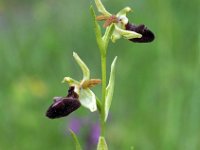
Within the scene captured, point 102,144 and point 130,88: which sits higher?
point 102,144

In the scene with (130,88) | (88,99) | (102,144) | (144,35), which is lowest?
(130,88)

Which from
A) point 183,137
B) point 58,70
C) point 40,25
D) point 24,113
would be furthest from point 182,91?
point 40,25

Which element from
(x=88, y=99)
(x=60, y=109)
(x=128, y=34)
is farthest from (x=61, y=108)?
(x=128, y=34)

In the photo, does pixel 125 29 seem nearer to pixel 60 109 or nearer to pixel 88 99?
pixel 88 99

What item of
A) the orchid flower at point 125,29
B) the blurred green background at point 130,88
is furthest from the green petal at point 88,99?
the blurred green background at point 130,88

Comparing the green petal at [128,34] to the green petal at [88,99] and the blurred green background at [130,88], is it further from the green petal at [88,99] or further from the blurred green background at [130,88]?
the blurred green background at [130,88]

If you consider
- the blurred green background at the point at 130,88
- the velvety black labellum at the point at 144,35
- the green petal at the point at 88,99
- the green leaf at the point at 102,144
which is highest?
the velvety black labellum at the point at 144,35
